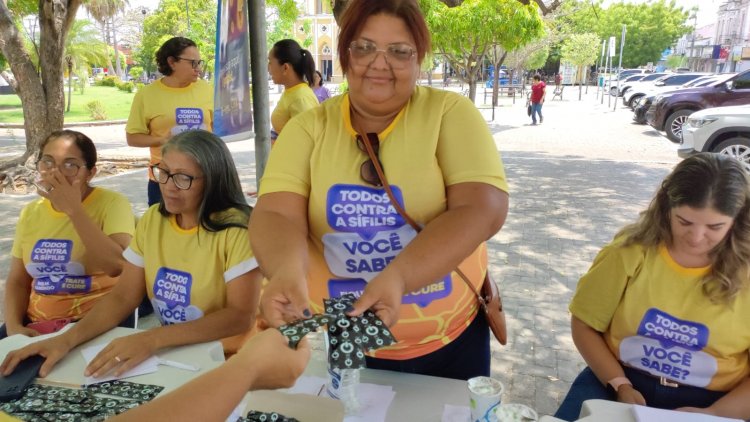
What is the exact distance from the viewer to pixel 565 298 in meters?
4.27

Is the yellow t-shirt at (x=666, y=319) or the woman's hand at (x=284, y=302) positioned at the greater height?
the woman's hand at (x=284, y=302)

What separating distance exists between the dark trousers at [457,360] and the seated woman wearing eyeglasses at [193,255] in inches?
24.1

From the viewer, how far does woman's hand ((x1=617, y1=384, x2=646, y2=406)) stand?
184 cm

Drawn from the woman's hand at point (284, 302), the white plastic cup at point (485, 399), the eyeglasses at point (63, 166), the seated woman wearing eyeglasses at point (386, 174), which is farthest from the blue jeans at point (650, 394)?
the eyeglasses at point (63, 166)

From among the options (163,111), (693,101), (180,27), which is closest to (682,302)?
(163,111)

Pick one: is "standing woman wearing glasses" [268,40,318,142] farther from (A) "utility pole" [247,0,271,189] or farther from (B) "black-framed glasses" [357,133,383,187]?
(B) "black-framed glasses" [357,133,383,187]

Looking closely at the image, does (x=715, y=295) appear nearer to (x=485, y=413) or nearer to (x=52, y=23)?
(x=485, y=413)

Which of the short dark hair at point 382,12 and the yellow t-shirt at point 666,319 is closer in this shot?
the short dark hair at point 382,12

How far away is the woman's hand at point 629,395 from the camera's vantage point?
1839mm

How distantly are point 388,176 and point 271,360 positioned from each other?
60 centimetres

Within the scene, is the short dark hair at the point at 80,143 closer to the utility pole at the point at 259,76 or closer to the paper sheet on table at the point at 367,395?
the utility pole at the point at 259,76

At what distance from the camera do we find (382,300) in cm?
117

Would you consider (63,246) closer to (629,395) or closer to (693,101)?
(629,395)

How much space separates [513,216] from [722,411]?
4960mm
